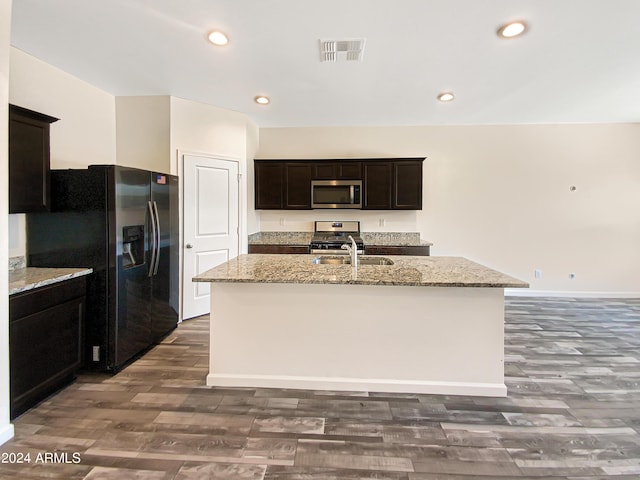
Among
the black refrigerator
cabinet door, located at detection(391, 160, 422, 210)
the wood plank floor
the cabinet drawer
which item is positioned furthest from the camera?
cabinet door, located at detection(391, 160, 422, 210)

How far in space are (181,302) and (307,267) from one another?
2057 millimetres

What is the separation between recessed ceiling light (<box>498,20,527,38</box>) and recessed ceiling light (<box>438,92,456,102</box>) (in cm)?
118

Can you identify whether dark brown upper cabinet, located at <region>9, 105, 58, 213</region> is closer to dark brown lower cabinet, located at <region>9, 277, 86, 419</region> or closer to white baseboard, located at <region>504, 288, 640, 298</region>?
dark brown lower cabinet, located at <region>9, 277, 86, 419</region>

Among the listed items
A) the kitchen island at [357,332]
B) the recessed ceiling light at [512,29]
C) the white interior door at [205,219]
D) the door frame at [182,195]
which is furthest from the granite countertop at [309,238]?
the recessed ceiling light at [512,29]

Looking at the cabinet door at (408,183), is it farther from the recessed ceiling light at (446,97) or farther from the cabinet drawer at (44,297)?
the cabinet drawer at (44,297)

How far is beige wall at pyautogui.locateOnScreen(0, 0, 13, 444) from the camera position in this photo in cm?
167

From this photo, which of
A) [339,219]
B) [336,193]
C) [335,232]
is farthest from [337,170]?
[335,232]

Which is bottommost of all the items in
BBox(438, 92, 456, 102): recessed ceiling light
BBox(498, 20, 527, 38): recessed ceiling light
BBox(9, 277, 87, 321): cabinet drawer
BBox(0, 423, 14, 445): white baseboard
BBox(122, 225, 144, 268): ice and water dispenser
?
BBox(0, 423, 14, 445): white baseboard

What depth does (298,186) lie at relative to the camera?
4629 millimetres

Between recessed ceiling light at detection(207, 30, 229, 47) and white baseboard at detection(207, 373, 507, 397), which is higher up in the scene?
recessed ceiling light at detection(207, 30, 229, 47)

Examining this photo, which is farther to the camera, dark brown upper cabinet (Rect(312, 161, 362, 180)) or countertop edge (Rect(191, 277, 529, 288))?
dark brown upper cabinet (Rect(312, 161, 362, 180))

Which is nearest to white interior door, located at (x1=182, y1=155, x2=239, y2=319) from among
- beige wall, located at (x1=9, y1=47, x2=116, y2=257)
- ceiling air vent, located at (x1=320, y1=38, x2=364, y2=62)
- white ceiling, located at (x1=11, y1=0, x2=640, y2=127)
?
white ceiling, located at (x1=11, y1=0, x2=640, y2=127)

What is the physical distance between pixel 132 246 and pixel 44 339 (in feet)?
2.95

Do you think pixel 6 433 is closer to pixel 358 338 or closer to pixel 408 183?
pixel 358 338
